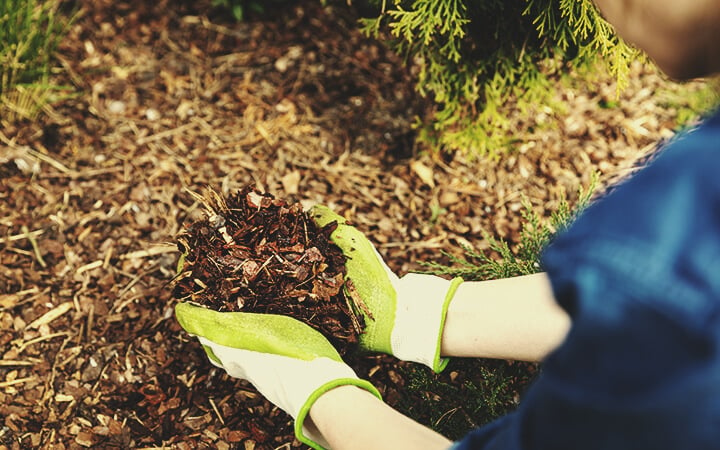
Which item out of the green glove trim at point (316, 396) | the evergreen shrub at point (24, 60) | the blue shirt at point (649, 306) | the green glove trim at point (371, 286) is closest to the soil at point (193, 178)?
the evergreen shrub at point (24, 60)

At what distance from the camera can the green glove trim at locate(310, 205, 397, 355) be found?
78.4 inches

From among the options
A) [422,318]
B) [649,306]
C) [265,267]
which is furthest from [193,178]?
[649,306]

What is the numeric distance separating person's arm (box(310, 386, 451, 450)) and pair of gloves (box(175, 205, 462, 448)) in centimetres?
3

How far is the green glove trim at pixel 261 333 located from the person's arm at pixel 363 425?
16 cm

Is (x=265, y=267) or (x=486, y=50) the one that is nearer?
(x=265, y=267)

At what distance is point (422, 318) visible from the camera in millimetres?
1906

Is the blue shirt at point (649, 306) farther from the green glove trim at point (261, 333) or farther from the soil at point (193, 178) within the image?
the soil at point (193, 178)

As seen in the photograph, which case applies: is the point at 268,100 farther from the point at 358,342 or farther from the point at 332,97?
the point at 358,342

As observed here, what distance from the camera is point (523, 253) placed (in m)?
2.29

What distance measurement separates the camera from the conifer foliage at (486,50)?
210 cm

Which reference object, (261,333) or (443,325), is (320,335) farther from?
(443,325)

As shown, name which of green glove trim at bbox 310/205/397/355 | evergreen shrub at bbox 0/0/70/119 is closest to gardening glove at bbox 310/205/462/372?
green glove trim at bbox 310/205/397/355

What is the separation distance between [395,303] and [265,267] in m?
0.44

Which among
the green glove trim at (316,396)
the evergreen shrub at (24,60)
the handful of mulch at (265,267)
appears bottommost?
the green glove trim at (316,396)
